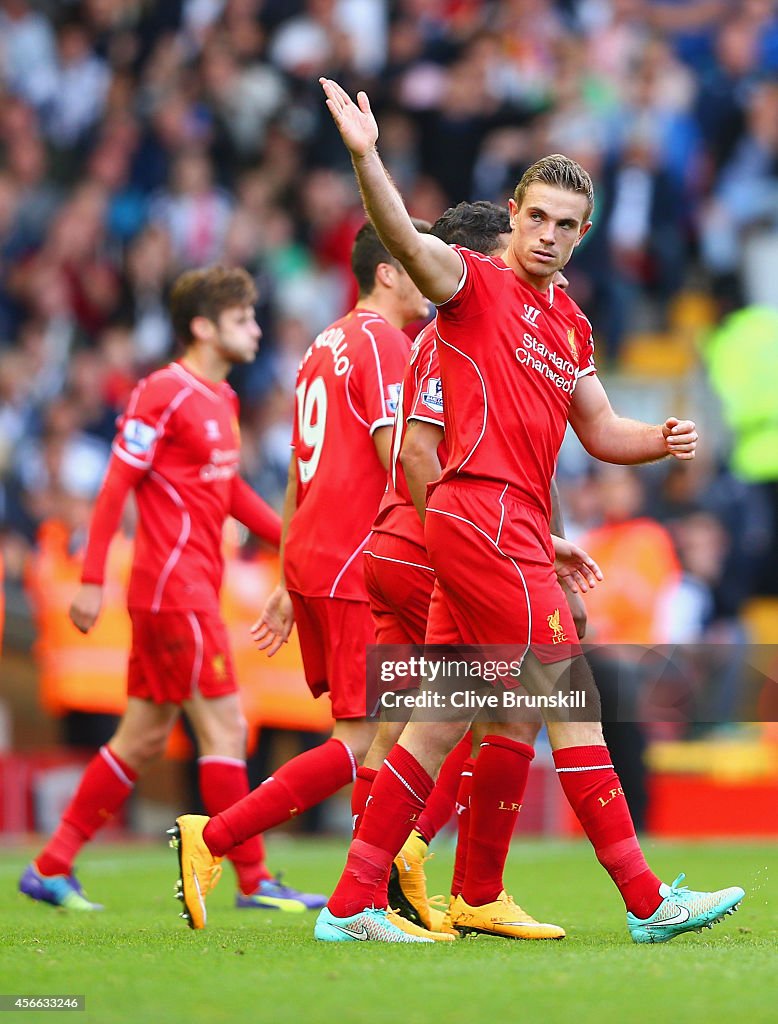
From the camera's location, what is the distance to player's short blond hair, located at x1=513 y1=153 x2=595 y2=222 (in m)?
5.27

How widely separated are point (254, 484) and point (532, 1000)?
9285 millimetres

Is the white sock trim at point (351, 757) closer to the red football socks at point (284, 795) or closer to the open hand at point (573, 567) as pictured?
the red football socks at point (284, 795)

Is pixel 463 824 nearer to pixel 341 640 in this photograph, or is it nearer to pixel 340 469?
pixel 341 640

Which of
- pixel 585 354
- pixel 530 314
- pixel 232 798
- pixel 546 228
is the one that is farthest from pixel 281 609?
pixel 546 228

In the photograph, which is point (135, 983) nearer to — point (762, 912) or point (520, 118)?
point (762, 912)

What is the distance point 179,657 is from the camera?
7.34m

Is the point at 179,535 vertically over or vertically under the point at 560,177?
under

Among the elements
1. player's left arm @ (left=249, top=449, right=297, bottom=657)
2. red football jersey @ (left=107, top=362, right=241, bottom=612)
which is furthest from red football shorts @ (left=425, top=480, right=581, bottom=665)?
red football jersey @ (left=107, top=362, right=241, bottom=612)

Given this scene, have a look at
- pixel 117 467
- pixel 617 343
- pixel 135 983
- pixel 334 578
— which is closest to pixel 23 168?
pixel 617 343

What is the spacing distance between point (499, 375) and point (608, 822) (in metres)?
1.31

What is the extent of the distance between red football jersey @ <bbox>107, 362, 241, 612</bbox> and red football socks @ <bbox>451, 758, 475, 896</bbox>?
5.46 ft

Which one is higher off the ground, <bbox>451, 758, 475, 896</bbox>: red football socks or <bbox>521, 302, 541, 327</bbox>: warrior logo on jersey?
<bbox>521, 302, 541, 327</bbox>: warrior logo on jersey

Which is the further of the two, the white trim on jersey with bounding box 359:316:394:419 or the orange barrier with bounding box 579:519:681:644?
the orange barrier with bounding box 579:519:681:644

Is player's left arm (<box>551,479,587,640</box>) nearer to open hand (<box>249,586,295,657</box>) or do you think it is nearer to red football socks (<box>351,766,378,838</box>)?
red football socks (<box>351,766,378,838</box>)
